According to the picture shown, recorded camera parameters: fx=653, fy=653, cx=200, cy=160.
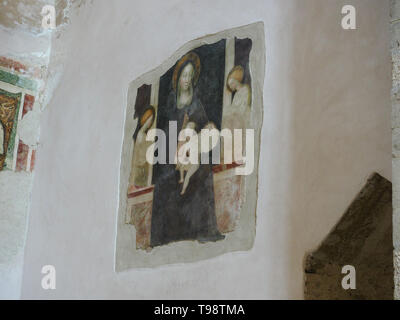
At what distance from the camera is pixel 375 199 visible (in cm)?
353

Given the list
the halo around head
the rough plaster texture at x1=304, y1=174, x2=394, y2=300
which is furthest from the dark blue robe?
the rough plaster texture at x1=304, y1=174, x2=394, y2=300

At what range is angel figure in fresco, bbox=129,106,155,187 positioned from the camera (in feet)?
17.1

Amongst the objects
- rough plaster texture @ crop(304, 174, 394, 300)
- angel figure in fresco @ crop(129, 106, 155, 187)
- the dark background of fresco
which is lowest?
rough plaster texture @ crop(304, 174, 394, 300)

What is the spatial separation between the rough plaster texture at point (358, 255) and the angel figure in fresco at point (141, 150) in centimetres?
192

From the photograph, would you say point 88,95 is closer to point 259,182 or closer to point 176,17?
point 176,17

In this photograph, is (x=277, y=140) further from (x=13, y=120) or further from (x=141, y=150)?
(x=13, y=120)

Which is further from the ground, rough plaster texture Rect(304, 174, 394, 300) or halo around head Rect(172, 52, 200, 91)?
halo around head Rect(172, 52, 200, 91)

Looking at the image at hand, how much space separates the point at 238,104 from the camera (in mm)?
4398

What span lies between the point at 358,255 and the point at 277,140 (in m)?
0.87

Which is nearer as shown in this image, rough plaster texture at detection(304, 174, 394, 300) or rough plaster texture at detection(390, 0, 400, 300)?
rough plaster texture at detection(390, 0, 400, 300)

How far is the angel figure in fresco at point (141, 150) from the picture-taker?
17.1 feet

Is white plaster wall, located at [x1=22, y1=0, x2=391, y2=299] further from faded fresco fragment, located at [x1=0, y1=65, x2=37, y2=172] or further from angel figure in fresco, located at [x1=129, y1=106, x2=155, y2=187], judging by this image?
faded fresco fragment, located at [x1=0, y1=65, x2=37, y2=172]
